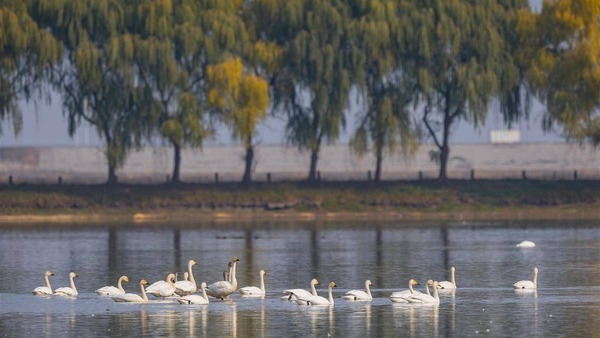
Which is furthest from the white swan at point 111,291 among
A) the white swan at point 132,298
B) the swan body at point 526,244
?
the swan body at point 526,244

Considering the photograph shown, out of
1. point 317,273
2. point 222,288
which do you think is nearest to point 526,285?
point 222,288

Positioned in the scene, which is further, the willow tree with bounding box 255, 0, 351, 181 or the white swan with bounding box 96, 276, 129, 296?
the willow tree with bounding box 255, 0, 351, 181

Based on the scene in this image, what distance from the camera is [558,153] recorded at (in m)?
119

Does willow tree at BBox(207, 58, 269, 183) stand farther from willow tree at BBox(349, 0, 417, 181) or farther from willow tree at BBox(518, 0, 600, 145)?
willow tree at BBox(518, 0, 600, 145)

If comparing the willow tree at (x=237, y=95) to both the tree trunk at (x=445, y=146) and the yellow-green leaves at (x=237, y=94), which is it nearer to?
the yellow-green leaves at (x=237, y=94)

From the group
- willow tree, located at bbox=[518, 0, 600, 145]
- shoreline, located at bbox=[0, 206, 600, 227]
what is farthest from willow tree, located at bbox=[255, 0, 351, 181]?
willow tree, located at bbox=[518, 0, 600, 145]

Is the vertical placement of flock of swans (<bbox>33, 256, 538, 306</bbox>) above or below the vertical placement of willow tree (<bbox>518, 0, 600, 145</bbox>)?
below

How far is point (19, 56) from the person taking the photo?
83188 mm

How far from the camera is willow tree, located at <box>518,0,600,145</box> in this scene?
8212 centimetres

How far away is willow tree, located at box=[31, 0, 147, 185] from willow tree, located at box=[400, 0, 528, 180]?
15.3 m

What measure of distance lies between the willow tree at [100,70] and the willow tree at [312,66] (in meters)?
8.56

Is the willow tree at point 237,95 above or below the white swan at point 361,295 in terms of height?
above

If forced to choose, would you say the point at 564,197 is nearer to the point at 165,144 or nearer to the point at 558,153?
the point at 165,144

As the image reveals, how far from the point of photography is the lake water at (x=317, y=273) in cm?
3359
